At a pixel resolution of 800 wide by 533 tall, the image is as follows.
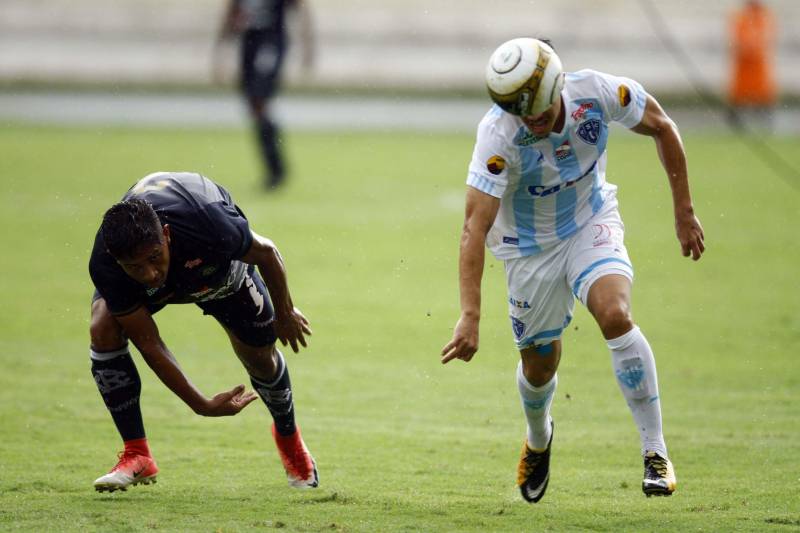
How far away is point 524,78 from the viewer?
Result: 5.67 m

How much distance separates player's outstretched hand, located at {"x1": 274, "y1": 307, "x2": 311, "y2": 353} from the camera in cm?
651

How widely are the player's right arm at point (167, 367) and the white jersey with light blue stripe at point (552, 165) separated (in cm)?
151

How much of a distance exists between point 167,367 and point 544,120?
2078 mm

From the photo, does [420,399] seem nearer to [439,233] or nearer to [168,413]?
[168,413]

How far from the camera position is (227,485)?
6621 mm

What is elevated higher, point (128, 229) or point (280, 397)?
point (128, 229)

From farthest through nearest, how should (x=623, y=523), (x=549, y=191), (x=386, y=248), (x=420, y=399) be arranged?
(x=386, y=248) < (x=420, y=399) < (x=549, y=191) < (x=623, y=523)

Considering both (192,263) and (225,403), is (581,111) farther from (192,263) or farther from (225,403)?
(225,403)

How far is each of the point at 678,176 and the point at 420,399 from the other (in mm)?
3117

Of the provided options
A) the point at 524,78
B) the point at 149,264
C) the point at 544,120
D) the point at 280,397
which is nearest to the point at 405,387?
the point at 280,397

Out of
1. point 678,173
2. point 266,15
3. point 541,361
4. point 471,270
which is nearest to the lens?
point 471,270

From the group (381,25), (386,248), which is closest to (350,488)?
(386,248)

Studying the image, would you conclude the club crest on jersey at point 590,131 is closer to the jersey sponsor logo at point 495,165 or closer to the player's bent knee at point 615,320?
the jersey sponsor logo at point 495,165

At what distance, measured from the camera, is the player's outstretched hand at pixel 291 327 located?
651cm
